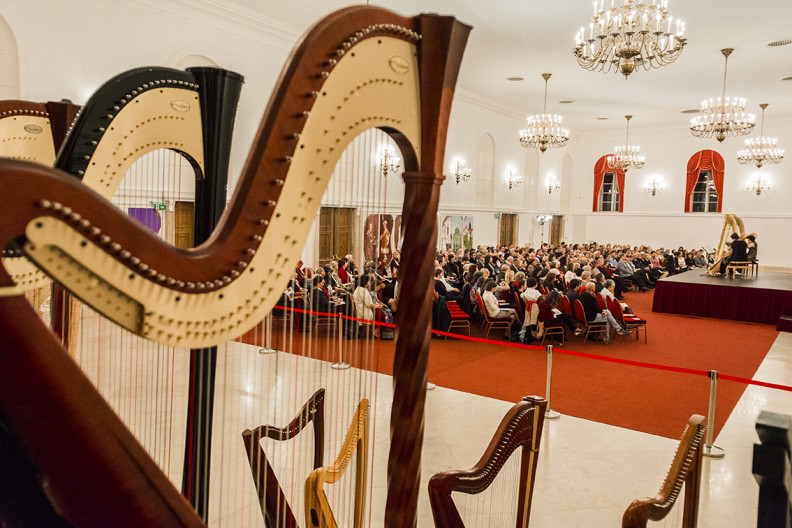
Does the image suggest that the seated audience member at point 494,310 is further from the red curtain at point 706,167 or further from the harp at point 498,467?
the red curtain at point 706,167

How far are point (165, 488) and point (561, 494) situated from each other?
4.08 m

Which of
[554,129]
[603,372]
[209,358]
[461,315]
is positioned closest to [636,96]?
Result: [554,129]

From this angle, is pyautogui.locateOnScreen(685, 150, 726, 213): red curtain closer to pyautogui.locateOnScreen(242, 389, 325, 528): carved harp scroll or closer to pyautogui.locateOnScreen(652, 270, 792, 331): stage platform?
pyautogui.locateOnScreen(652, 270, 792, 331): stage platform

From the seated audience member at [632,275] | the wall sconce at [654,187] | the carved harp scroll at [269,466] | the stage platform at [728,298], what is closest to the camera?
the carved harp scroll at [269,466]

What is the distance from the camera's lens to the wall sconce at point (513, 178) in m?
22.5

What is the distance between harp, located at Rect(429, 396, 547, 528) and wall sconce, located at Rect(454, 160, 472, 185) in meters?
17.0

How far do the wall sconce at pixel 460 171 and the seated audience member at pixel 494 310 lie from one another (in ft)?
32.8

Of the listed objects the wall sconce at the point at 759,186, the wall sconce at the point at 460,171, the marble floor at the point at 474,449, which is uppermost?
the wall sconce at the point at 759,186

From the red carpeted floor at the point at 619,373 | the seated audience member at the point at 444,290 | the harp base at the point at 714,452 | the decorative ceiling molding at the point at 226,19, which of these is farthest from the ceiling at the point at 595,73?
the harp base at the point at 714,452

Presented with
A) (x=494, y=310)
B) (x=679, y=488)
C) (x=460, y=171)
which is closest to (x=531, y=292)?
(x=494, y=310)

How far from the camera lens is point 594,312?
9.70 meters

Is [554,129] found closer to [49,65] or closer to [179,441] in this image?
[49,65]

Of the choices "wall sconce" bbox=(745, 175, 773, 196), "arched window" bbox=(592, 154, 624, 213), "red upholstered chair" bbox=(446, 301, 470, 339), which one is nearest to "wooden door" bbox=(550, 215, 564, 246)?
"arched window" bbox=(592, 154, 624, 213)

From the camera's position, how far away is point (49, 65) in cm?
893
